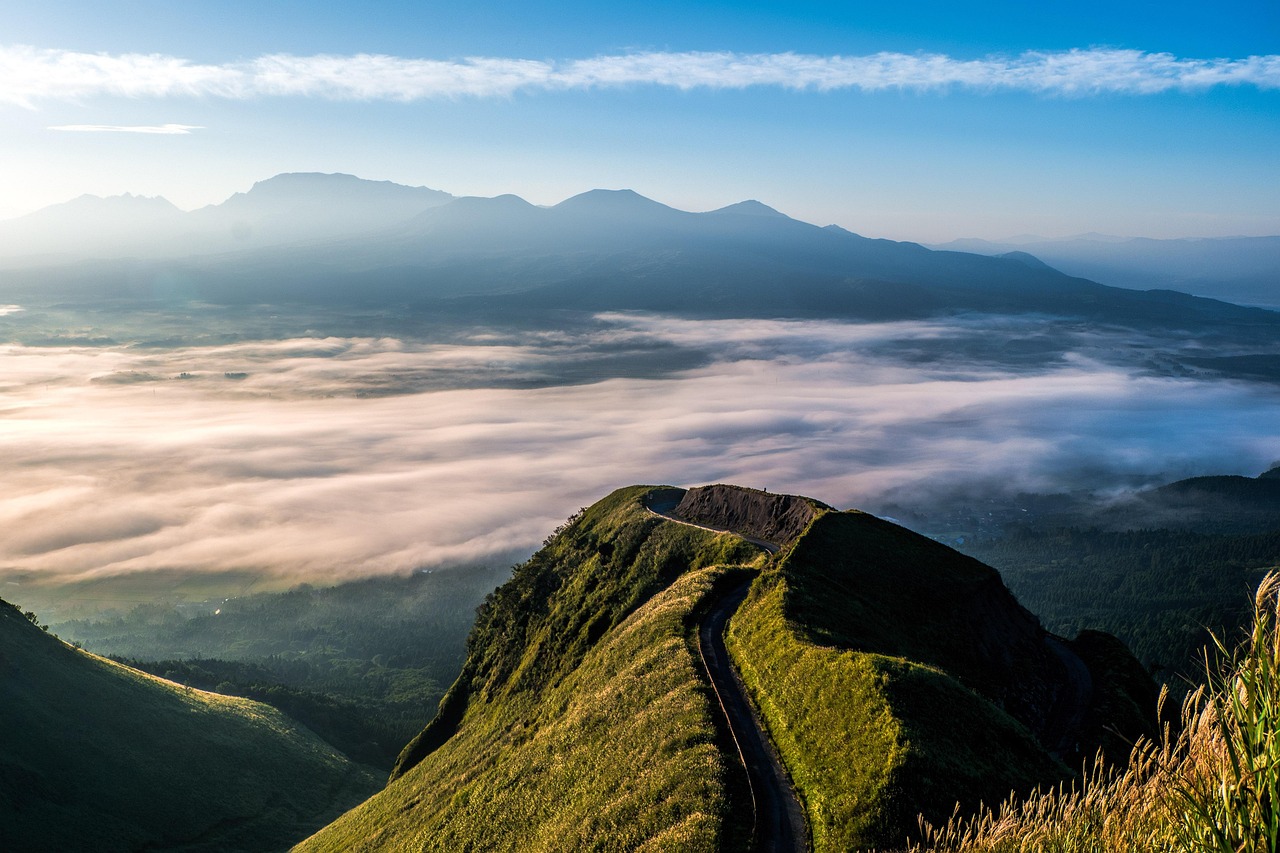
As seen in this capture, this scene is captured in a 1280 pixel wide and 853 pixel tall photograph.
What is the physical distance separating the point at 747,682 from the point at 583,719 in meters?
13.3

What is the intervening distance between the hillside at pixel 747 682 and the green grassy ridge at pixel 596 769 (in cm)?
20

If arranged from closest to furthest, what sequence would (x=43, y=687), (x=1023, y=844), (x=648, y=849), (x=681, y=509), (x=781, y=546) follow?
(x=1023, y=844) → (x=648, y=849) → (x=781, y=546) → (x=681, y=509) → (x=43, y=687)

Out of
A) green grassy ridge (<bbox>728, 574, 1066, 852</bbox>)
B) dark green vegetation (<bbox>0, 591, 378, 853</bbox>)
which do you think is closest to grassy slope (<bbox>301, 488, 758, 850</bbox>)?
green grassy ridge (<bbox>728, 574, 1066, 852</bbox>)

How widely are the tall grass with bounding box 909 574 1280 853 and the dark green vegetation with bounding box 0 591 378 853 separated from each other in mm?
114906

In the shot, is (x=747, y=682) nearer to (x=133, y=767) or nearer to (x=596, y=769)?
(x=596, y=769)

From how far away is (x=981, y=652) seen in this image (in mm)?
61031

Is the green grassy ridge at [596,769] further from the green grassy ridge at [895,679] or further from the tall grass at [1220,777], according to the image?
the tall grass at [1220,777]

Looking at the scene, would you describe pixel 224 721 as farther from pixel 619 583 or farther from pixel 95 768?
pixel 619 583

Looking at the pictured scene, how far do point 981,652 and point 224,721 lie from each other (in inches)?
5260

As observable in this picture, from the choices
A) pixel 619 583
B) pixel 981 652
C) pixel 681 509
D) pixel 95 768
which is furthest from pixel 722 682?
pixel 95 768

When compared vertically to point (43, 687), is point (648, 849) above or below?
above

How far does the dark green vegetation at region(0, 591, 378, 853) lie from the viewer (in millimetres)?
96375

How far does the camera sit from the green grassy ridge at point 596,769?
3434 centimetres

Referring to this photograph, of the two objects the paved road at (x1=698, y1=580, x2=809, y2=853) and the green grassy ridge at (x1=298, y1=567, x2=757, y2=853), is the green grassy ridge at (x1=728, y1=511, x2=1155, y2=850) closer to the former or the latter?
the paved road at (x1=698, y1=580, x2=809, y2=853)
